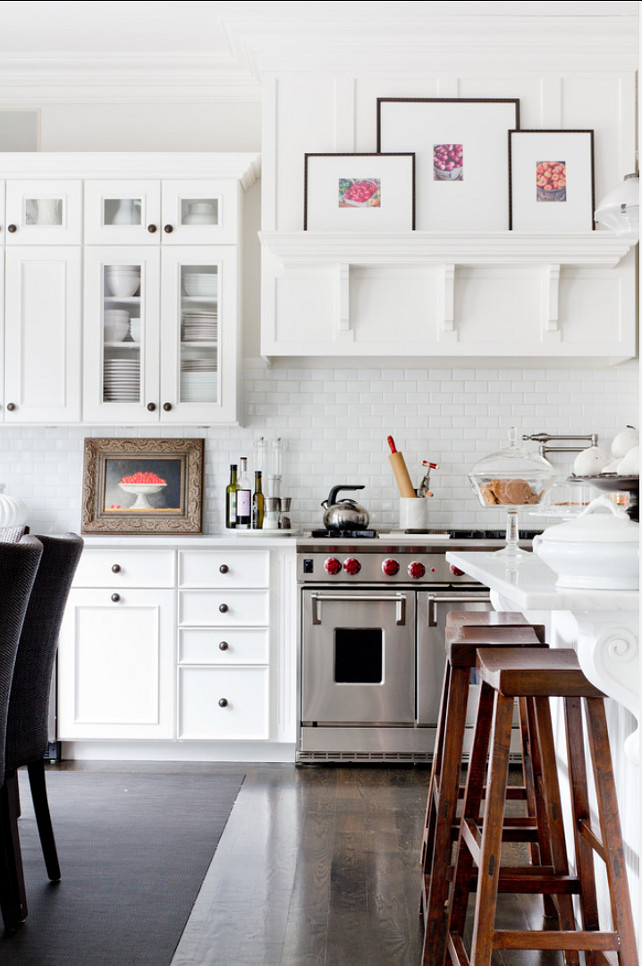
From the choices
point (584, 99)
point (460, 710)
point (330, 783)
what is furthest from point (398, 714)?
point (584, 99)

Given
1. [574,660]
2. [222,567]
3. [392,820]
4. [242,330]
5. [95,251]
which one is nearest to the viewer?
[574,660]

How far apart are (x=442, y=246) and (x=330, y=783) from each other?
2.27m

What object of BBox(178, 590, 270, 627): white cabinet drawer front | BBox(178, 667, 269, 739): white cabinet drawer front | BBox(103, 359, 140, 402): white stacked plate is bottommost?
BBox(178, 667, 269, 739): white cabinet drawer front

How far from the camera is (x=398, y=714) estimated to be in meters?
3.73

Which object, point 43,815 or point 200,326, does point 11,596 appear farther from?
point 200,326

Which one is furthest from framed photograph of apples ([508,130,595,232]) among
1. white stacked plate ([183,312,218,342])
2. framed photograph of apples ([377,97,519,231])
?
white stacked plate ([183,312,218,342])

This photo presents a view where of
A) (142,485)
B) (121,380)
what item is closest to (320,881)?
(142,485)

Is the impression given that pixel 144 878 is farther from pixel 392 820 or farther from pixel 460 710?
pixel 460 710

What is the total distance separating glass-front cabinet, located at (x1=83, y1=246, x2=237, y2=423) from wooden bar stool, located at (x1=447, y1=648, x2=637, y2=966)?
2.38 meters

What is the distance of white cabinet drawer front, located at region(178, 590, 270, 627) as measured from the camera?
12.6 ft

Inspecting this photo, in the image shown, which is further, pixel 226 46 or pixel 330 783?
pixel 226 46

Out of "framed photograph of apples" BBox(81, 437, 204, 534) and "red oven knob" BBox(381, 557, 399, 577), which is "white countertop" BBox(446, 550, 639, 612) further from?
"framed photograph of apples" BBox(81, 437, 204, 534)

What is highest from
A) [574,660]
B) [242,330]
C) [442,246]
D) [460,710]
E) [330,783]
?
[442,246]

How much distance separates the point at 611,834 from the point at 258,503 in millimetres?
2735
